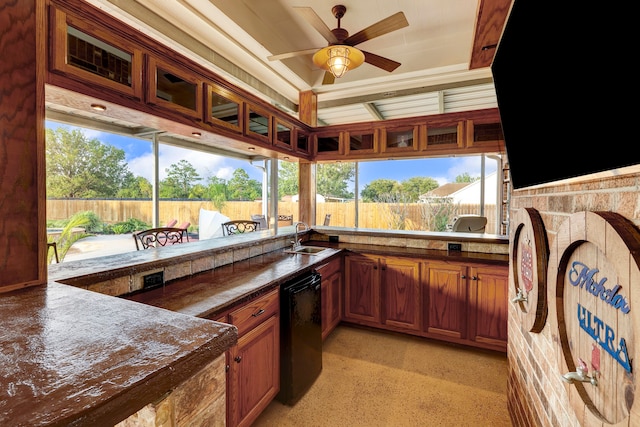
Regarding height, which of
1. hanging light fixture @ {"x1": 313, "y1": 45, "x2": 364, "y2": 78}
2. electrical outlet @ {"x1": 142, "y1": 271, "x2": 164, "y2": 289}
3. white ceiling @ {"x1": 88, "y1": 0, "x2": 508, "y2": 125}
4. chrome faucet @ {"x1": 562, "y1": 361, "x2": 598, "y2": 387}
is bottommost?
chrome faucet @ {"x1": 562, "y1": 361, "x2": 598, "y2": 387}

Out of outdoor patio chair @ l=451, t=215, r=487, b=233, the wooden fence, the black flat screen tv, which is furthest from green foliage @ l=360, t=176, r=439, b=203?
the black flat screen tv

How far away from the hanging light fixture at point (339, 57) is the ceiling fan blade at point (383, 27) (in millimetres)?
68

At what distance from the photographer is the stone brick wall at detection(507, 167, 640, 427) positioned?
765mm

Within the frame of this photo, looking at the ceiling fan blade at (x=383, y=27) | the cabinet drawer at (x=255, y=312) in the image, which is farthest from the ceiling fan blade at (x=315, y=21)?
the cabinet drawer at (x=255, y=312)

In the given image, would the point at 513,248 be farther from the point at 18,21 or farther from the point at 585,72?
the point at 18,21

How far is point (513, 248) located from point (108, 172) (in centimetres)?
604

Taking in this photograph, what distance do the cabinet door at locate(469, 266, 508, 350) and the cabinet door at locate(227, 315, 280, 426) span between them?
70.1 inches

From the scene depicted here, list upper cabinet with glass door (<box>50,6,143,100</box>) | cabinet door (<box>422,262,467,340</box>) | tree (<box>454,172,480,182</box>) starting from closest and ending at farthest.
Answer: upper cabinet with glass door (<box>50,6,143,100</box>)
cabinet door (<box>422,262,467,340</box>)
tree (<box>454,172,480,182</box>)

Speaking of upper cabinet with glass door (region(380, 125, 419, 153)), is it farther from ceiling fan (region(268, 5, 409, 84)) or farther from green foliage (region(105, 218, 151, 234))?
green foliage (region(105, 218, 151, 234))

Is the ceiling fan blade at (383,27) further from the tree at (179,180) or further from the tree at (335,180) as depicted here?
the tree at (335,180)

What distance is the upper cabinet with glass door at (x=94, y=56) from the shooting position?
52.2 inches

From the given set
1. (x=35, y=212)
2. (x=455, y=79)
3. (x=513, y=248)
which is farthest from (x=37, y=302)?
(x=455, y=79)

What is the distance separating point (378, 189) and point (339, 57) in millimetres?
6295

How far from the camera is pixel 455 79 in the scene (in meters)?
3.64
